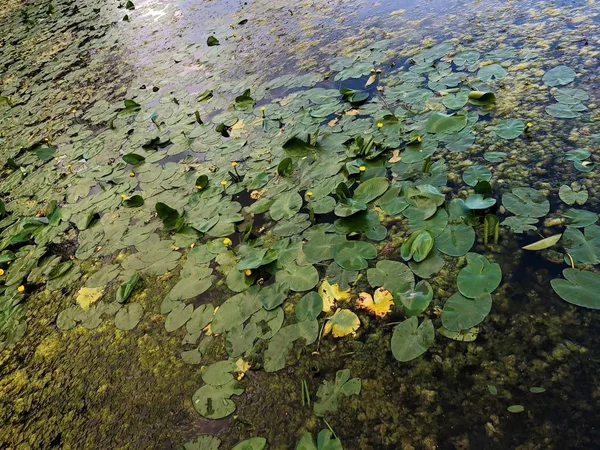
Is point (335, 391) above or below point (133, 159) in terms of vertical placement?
below

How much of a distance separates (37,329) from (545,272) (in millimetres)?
2542

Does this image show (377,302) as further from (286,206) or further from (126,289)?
(126,289)

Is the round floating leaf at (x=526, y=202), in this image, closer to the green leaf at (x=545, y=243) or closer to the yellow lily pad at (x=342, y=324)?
the green leaf at (x=545, y=243)

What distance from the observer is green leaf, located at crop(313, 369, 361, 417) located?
137 centimetres

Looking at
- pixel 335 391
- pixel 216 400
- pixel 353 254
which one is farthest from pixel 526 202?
pixel 216 400

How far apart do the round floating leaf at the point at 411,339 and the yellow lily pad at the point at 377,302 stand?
0.10 m

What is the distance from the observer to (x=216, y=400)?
4.86 ft

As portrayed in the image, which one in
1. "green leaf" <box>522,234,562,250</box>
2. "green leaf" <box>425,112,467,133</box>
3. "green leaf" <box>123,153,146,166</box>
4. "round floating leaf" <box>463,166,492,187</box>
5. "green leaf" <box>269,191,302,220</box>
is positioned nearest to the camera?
"green leaf" <box>522,234,562,250</box>

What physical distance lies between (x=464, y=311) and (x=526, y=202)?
735 millimetres

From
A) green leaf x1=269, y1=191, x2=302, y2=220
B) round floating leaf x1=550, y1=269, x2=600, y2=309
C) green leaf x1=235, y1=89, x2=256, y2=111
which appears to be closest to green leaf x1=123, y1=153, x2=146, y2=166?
green leaf x1=235, y1=89, x2=256, y2=111

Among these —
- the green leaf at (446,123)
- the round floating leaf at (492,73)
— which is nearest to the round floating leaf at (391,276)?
the green leaf at (446,123)

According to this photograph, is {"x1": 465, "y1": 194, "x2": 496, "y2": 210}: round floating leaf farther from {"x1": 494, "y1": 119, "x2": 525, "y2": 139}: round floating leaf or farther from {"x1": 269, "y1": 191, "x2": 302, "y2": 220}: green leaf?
{"x1": 269, "y1": 191, "x2": 302, "y2": 220}: green leaf

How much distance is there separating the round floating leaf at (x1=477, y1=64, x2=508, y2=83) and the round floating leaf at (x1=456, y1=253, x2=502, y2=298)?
1695 millimetres

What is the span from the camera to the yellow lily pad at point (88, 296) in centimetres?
205
